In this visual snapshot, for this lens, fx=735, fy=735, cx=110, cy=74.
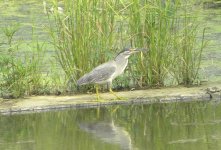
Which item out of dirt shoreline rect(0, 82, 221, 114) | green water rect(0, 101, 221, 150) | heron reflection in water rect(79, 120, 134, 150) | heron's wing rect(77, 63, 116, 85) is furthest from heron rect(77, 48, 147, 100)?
heron reflection in water rect(79, 120, 134, 150)

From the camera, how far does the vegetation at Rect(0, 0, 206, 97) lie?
1027 cm

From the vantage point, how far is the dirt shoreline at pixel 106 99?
31.7 feet

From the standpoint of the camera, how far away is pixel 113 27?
10484 mm

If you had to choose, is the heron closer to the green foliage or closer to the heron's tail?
the heron's tail

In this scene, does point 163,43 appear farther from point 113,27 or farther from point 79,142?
point 79,142

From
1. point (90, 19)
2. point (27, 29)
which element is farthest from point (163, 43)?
point (27, 29)

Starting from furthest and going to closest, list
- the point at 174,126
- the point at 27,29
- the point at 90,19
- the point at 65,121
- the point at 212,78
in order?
the point at 27,29
the point at 212,78
the point at 90,19
the point at 65,121
the point at 174,126

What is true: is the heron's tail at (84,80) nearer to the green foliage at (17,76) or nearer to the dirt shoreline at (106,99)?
the dirt shoreline at (106,99)

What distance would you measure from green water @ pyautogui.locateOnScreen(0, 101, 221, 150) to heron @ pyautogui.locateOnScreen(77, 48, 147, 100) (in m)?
0.42

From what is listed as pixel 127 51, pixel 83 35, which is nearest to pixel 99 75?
pixel 127 51

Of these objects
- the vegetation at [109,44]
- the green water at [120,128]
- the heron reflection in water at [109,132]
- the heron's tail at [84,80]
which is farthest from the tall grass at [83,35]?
the heron reflection in water at [109,132]

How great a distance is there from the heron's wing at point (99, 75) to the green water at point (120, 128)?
0.42 meters

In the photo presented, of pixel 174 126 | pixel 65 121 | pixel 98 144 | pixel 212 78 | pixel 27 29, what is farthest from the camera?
pixel 27 29

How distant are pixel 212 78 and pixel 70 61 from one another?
2392 millimetres
